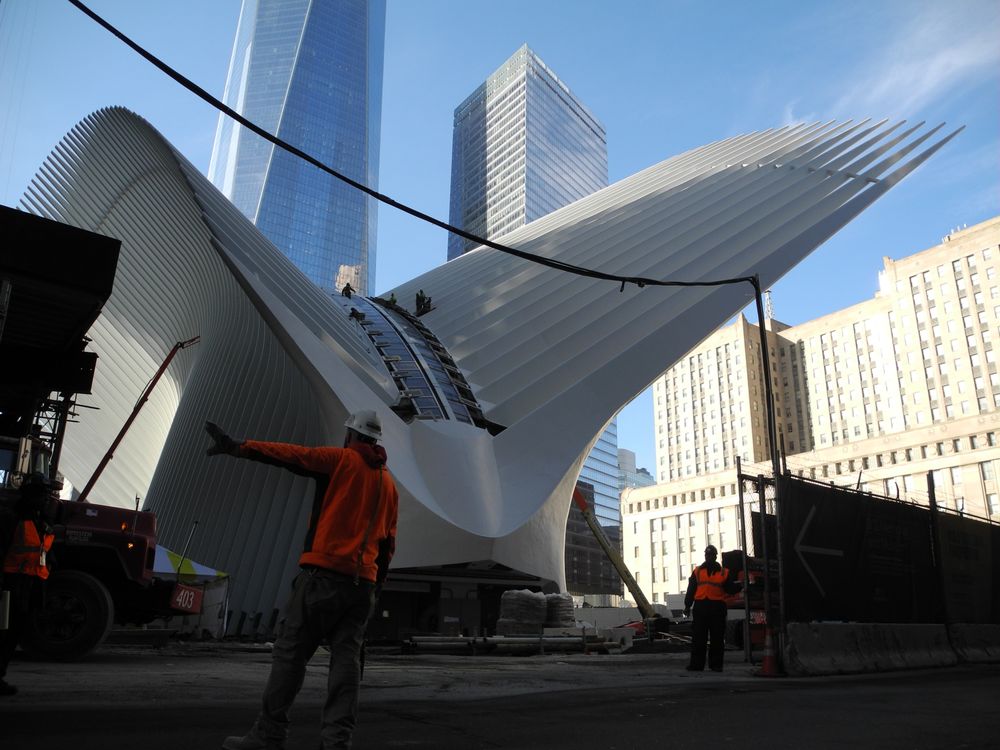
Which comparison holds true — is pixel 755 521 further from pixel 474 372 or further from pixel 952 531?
pixel 474 372

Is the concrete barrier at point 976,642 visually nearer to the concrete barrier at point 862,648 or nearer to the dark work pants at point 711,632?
the concrete barrier at point 862,648

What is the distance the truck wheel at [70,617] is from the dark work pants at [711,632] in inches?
271

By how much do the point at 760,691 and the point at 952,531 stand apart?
7472mm

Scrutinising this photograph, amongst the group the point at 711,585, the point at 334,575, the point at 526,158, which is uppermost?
the point at 526,158

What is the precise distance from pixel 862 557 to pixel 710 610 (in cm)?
227

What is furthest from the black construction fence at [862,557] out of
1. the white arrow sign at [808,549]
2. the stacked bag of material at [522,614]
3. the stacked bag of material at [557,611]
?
the stacked bag of material at [557,611]

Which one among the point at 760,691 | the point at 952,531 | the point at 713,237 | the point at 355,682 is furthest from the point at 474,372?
the point at 355,682

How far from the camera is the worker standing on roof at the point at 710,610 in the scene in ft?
32.3

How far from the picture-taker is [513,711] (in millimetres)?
5152

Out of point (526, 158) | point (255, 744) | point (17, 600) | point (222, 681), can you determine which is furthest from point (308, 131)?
point (255, 744)

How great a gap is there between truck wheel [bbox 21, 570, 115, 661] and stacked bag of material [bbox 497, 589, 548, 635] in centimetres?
1107

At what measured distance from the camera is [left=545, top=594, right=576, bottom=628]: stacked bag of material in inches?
749

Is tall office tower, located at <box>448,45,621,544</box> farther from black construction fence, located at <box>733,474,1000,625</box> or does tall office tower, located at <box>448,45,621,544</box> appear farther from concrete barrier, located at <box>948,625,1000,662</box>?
black construction fence, located at <box>733,474,1000,625</box>

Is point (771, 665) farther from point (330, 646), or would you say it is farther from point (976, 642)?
point (330, 646)
